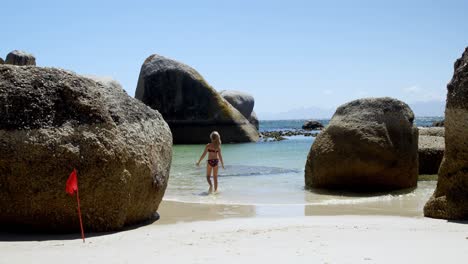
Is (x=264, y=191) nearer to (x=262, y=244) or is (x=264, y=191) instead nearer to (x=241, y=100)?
(x=262, y=244)

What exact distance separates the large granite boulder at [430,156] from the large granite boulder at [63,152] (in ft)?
30.1

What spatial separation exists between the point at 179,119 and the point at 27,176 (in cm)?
2695

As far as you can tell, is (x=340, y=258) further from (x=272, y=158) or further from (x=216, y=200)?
(x=272, y=158)

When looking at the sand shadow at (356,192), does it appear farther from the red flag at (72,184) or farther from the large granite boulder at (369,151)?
the red flag at (72,184)

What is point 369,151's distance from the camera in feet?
37.5

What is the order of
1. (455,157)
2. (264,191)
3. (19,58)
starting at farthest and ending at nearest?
(19,58) < (264,191) < (455,157)

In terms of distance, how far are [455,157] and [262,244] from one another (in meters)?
3.48

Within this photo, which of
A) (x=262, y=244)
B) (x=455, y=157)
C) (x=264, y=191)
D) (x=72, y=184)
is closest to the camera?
(x=262, y=244)

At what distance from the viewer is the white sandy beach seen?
4.77 m

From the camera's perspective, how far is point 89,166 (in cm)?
634

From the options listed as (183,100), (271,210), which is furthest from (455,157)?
(183,100)

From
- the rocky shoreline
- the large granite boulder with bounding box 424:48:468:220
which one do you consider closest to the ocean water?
the large granite boulder with bounding box 424:48:468:220

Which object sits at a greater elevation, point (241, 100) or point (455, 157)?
point (241, 100)

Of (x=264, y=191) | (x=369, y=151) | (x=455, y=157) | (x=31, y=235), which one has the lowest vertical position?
(x=264, y=191)
